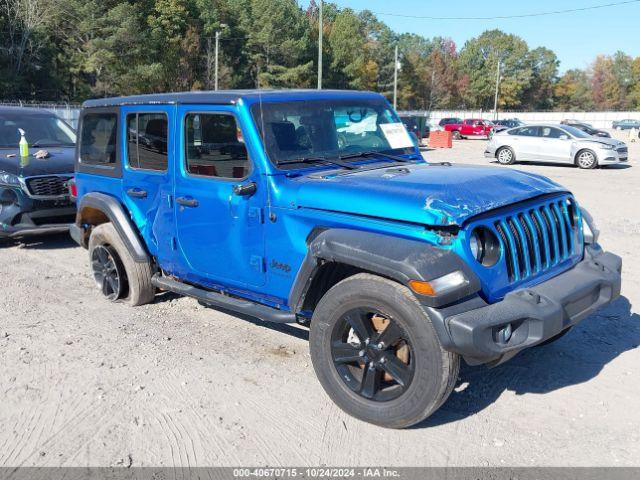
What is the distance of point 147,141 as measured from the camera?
519 centimetres

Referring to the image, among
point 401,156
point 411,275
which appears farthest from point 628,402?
point 401,156

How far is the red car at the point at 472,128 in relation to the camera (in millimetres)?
43062

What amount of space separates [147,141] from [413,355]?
3.08m

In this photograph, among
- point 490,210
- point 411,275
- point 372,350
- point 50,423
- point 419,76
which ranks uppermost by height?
point 419,76

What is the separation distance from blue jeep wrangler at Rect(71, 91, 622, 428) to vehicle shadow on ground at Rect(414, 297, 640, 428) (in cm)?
60

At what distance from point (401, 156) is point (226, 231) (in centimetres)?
159

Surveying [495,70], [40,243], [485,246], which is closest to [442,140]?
[40,243]

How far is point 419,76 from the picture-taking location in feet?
331

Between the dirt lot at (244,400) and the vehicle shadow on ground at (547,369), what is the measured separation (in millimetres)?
14

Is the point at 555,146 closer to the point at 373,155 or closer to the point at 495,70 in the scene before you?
the point at 373,155

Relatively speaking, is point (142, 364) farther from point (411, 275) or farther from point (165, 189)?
point (411, 275)

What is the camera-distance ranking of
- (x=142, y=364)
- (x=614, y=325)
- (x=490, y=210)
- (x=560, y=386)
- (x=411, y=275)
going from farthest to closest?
1. (x=614, y=325)
2. (x=142, y=364)
3. (x=560, y=386)
4. (x=490, y=210)
5. (x=411, y=275)

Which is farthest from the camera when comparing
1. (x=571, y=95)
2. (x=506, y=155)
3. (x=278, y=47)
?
(x=571, y=95)

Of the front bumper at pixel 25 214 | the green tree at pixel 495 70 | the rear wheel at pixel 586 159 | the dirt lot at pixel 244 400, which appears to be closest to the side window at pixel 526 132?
the rear wheel at pixel 586 159
